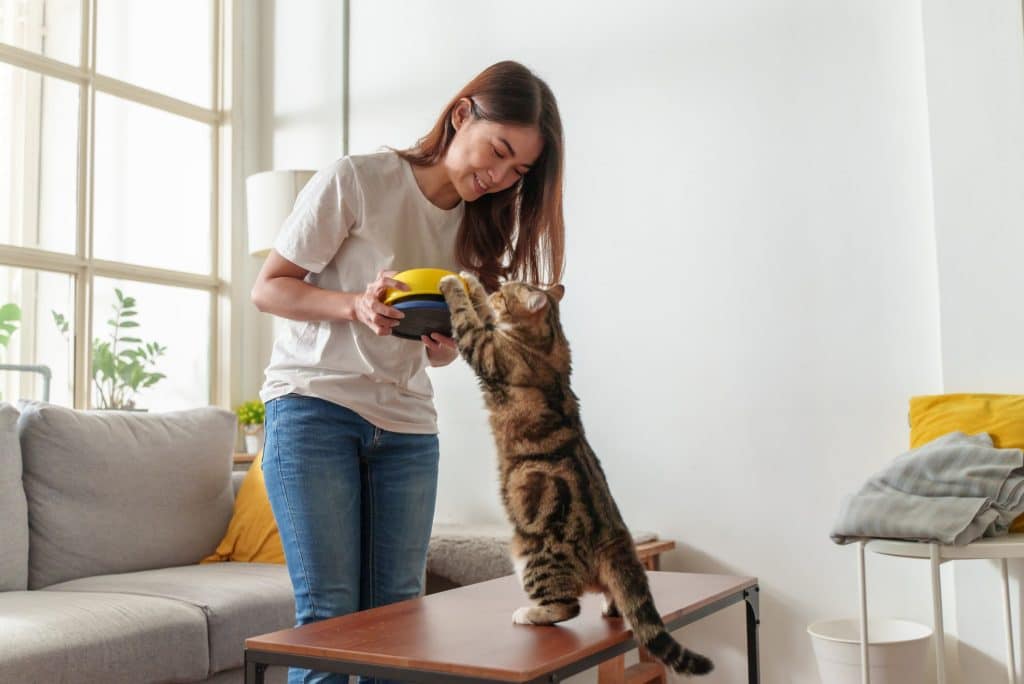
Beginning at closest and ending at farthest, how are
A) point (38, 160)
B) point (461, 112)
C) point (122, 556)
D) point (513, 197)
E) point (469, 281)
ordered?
point (469, 281) → point (461, 112) → point (513, 197) → point (122, 556) → point (38, 160)

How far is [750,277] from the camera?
3.03 meters

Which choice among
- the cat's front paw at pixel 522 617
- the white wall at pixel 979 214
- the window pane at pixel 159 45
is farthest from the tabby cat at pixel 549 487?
the window pane at pixel 159 45

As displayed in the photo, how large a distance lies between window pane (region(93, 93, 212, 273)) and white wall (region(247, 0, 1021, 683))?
4.24ft

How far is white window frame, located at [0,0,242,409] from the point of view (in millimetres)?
3443

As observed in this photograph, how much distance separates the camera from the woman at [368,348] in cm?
→ 146

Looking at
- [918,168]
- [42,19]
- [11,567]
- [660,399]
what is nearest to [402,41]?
[42,19]

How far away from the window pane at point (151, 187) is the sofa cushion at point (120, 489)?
92cm

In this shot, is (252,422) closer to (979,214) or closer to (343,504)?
(343,504)

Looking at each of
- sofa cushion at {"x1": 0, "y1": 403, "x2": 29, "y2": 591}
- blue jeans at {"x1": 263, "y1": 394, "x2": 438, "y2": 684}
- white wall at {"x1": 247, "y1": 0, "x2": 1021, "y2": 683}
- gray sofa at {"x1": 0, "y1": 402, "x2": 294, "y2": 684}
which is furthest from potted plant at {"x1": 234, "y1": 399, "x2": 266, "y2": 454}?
blue jeans at {"x1": 263, "y1": 394, "x2": 438, "y2": 684}

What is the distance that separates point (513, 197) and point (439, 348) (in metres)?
0.37

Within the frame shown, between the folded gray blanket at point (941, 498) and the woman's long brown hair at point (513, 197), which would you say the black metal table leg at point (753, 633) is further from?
the woman's long brown hair at point (513, 197)

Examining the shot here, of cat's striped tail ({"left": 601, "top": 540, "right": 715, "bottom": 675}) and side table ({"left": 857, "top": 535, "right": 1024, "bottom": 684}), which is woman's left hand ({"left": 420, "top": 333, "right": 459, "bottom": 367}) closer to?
cat's striped tail ({"left": 601, "top": 540, "right": 715, "bottom": 675})

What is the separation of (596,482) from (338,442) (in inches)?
16.2

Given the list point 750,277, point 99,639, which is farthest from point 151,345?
Answer: point 750,277
